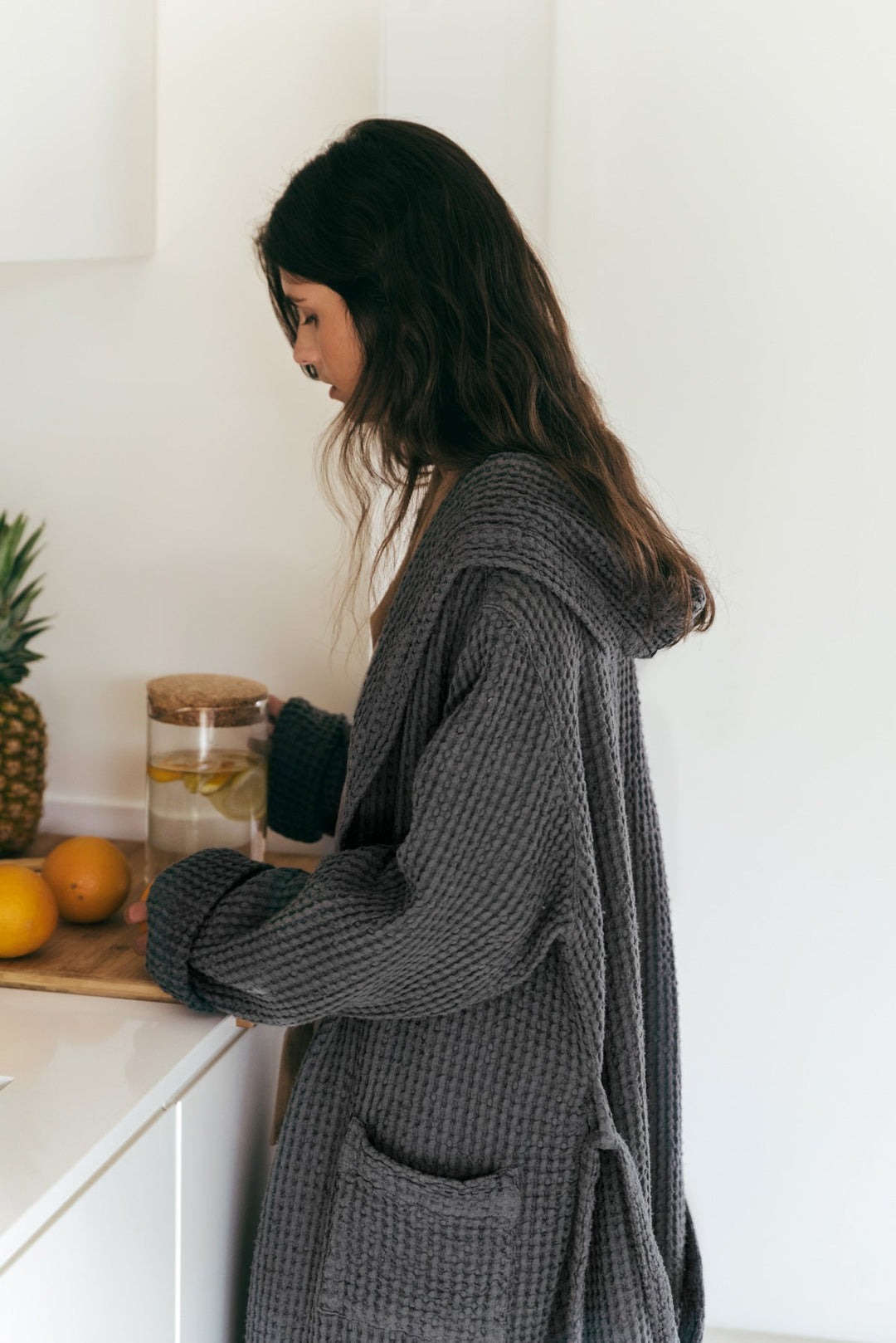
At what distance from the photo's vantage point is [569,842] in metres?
0.81

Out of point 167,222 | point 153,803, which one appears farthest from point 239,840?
point 167,222

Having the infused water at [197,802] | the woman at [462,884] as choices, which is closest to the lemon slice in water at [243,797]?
the infused water at [197,802]

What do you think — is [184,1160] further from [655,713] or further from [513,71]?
[513,71]

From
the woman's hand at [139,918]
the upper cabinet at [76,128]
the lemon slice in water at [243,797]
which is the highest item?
the upper cabinet at [76,128]

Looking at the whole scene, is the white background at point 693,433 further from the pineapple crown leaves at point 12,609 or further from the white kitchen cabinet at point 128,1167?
the white kitchen cabinet at point 128,1167

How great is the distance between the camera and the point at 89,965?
105cm

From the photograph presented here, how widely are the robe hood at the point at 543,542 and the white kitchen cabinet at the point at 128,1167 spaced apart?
450 mm

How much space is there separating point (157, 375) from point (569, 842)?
80 cm

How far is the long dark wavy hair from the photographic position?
870mm

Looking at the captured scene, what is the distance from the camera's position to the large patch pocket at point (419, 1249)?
863 millimetres

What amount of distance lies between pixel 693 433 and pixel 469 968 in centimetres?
64

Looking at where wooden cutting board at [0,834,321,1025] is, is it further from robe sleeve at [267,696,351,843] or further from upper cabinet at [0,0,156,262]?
upper cabinet at [0,0,156,262]

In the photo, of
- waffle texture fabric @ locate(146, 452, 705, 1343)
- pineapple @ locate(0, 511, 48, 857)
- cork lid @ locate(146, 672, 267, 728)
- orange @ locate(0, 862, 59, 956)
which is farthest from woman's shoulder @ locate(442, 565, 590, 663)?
pineapple @ locate(0, 511, 48, 857)

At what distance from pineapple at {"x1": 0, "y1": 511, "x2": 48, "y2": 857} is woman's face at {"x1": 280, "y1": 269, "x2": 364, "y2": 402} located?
1.43ft
